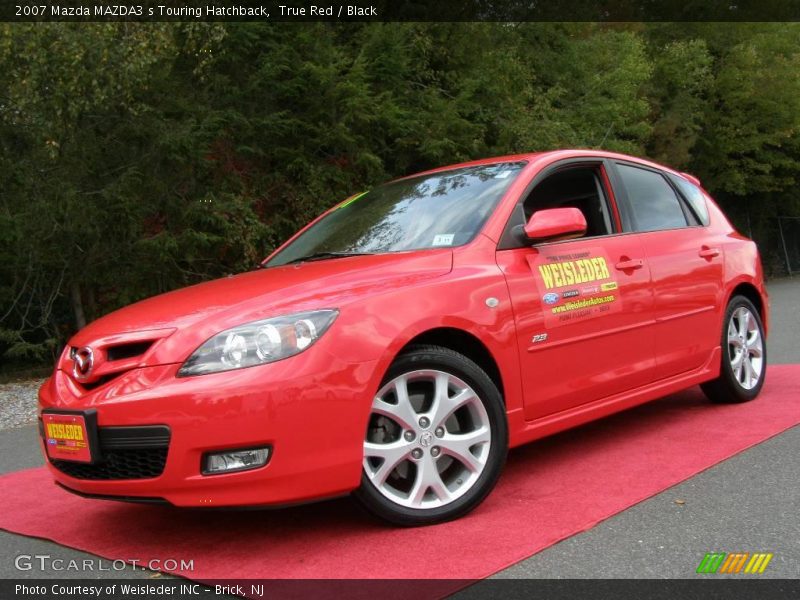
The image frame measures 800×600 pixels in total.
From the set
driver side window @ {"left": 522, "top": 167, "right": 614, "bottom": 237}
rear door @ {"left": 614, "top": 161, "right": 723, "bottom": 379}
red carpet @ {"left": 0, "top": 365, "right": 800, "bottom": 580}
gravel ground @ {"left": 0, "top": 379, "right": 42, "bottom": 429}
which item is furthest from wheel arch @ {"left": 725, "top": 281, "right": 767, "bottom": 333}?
gravel ground @ {"left": 0, "top": 379, "right": 42, "bottom": 429}

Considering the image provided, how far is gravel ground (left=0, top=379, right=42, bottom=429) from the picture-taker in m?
8.14

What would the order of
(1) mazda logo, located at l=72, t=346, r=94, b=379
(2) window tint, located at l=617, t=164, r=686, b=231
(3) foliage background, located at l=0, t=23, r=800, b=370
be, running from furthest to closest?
(3) foliage background, located at l=0, t=23, r=800, b=370, (2) window tint, located at l=617, t=164, r=686, b=231, (1) mazda logo, located at l=72, t=346, r=94, b=379

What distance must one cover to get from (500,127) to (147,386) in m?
14.0

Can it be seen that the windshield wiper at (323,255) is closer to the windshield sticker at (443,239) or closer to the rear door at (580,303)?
the windshield sticker at (443,239)

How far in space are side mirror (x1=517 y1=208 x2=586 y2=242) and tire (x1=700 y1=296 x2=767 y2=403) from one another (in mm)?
1877

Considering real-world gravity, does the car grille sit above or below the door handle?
below

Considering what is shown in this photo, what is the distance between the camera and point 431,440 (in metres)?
3.66

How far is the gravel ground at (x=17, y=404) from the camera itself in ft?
26.7

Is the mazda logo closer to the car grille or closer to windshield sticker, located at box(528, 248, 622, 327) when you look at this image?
the car grille

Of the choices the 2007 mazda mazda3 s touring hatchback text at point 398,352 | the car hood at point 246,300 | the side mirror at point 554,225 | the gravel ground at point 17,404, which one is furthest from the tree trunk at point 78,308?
the side mirror at point 554,225

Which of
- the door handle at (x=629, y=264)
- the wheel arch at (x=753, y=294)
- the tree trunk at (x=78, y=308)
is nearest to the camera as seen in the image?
the door handle at (x=629, y=264)

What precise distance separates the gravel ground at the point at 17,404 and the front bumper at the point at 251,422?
17.3 ft

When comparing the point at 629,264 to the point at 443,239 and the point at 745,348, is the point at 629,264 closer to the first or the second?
the point at 443,239

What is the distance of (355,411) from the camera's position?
134 inches
